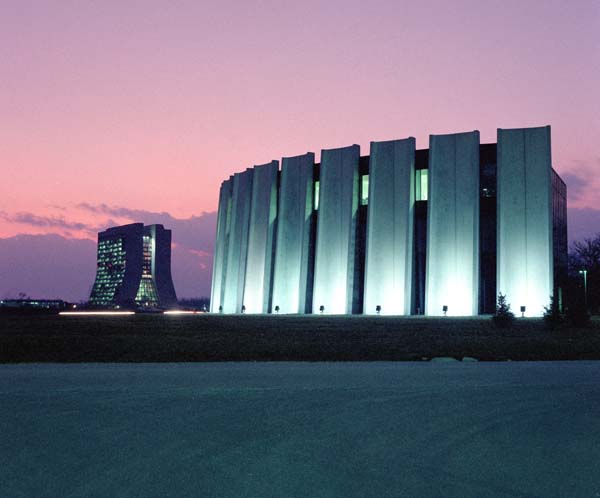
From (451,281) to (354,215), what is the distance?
9.66 m

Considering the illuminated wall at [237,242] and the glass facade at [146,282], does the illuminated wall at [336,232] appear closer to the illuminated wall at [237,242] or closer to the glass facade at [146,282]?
the illuminated wall at [237,242]

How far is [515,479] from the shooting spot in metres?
5.02

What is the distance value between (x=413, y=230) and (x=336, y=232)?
620cm

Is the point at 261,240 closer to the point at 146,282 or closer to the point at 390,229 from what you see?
the point at 390,229

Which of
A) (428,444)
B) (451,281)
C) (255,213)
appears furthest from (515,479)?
(255,213)

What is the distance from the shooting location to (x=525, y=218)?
46625mm

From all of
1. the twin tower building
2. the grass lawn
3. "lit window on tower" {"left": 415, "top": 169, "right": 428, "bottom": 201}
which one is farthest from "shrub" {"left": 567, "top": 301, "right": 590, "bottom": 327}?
"lit window on tower" {"left": 415, "top": 169, "right": 428, "bottom": 201}

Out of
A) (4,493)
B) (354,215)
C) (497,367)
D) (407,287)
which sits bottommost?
(4,493)

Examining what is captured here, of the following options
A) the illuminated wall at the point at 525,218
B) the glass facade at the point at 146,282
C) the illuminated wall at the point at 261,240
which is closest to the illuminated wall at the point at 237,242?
the illuminated wall at the point at 261,240

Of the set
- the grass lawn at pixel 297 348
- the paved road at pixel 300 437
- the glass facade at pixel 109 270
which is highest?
the glass facade at pixel 109 270

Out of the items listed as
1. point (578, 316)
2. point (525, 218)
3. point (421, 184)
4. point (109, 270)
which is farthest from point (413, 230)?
point (109, 270)

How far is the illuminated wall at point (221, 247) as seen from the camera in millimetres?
67562

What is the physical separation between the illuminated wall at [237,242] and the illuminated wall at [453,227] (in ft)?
63.9

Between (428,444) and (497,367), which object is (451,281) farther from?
(428,444)
